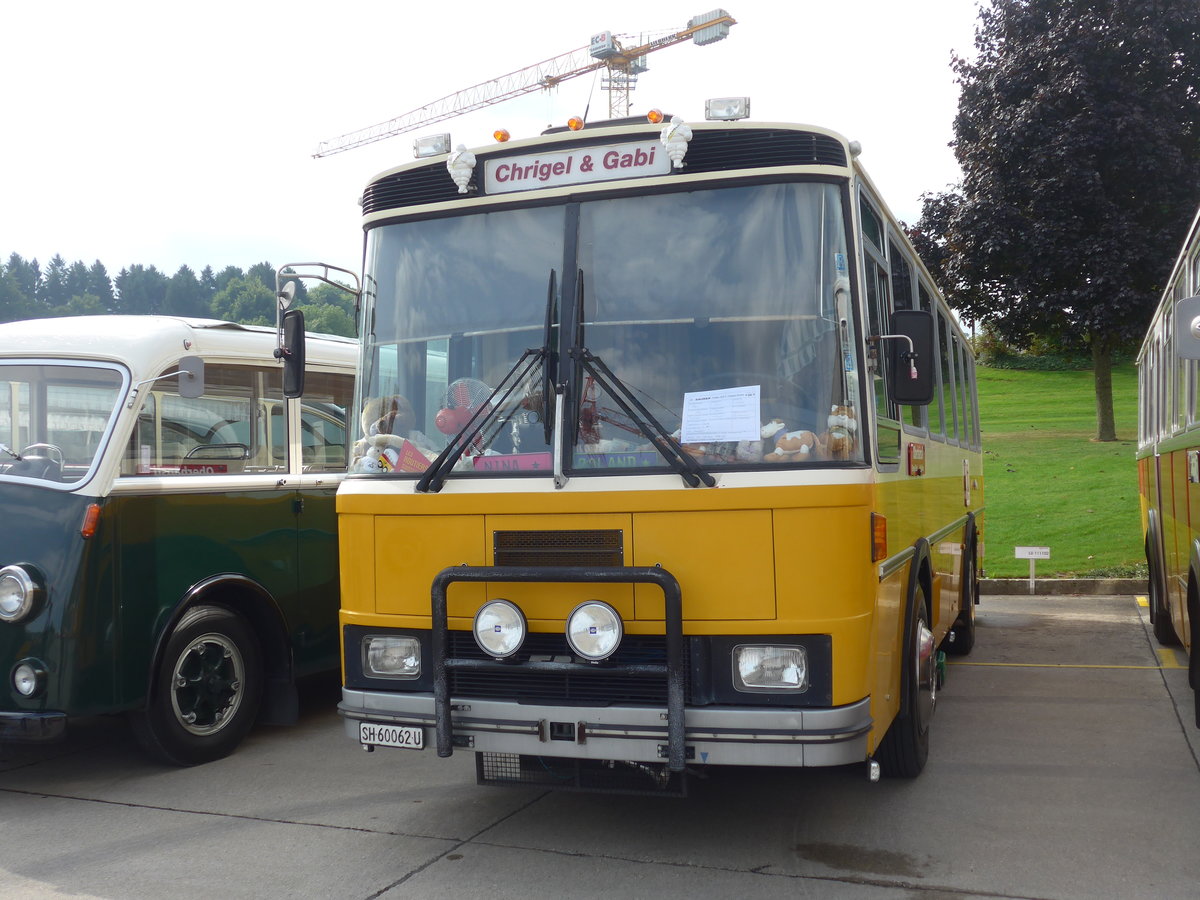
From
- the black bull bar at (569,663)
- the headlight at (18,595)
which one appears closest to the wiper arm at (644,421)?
the black bull bar at (569,663)

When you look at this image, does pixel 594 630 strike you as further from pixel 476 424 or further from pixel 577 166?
pixel 577 166

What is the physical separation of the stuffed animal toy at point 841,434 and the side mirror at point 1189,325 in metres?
1.71

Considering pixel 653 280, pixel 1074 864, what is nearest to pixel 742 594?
pixel 653 280

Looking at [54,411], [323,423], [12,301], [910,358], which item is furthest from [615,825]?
[12,301]

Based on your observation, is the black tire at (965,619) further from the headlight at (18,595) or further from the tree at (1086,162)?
the tree at (1086,162)

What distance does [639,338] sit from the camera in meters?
4.77

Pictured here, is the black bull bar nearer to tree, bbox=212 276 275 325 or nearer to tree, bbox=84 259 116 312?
tree, bbox=212 276 275 325

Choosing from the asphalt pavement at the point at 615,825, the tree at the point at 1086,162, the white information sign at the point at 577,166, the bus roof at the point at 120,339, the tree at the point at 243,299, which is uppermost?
the tree at the point at 243,299

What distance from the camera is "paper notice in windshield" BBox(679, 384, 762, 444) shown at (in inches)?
180

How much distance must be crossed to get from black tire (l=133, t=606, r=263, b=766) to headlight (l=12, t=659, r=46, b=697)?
605mm

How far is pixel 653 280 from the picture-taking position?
4824 mm

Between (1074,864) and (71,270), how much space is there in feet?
487

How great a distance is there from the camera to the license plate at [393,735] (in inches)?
190

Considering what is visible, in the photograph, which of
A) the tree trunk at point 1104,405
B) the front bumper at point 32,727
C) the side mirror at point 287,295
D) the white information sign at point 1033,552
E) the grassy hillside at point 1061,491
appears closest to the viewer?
the front bumper at point 32,727
